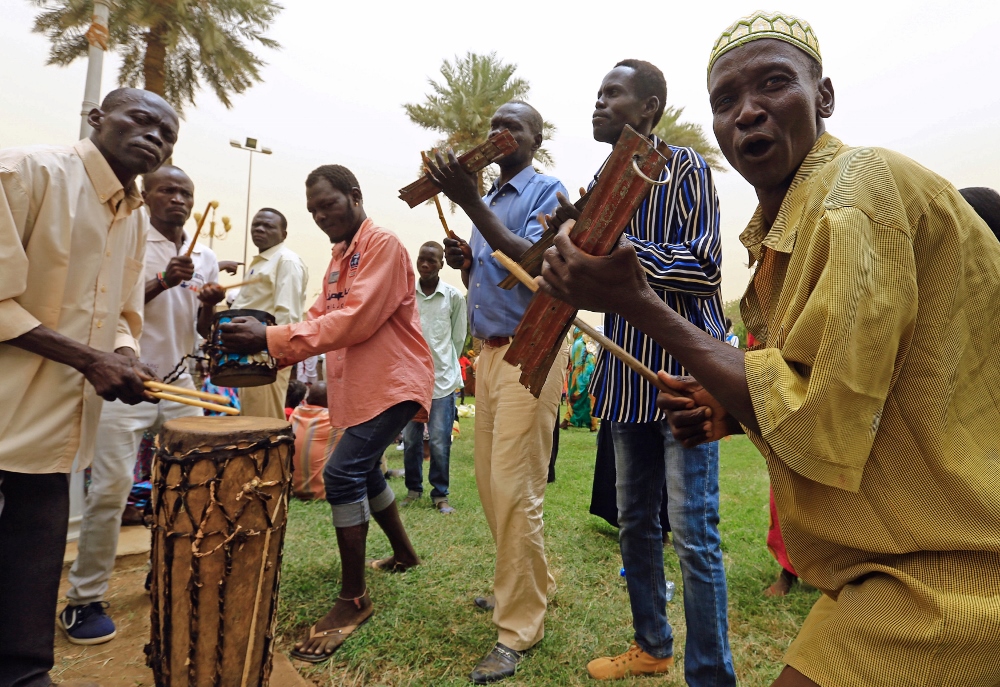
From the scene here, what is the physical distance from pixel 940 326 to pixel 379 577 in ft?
10.7

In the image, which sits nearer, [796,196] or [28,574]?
[796,196]

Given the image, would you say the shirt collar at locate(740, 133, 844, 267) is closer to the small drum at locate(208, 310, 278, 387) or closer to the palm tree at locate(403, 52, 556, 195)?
the small drum at locate(208, 310, 278, 387)

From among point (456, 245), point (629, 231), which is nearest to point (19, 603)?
point (456, 245)

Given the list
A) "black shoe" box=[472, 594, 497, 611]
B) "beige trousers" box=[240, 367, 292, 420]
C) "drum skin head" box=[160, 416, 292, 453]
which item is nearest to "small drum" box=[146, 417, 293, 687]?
"drum skin head" box=[160, 416, 292, 453]

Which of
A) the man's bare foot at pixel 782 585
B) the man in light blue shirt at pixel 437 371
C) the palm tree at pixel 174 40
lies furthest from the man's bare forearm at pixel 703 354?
the palm tree at pixel 174 40

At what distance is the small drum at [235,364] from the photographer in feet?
9.51

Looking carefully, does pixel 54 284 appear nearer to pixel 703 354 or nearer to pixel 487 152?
pixel 487 152

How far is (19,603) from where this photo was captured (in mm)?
2260

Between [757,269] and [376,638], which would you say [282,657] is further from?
[757,269]

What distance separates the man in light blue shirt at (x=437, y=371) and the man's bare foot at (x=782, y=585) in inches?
106

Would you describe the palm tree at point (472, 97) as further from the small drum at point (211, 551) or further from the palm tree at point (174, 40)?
the small drum at point (211, 551)

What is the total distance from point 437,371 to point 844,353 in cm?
528

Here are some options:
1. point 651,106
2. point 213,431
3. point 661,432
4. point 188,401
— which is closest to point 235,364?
point 188,401

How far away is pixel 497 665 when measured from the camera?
8.45 feet
